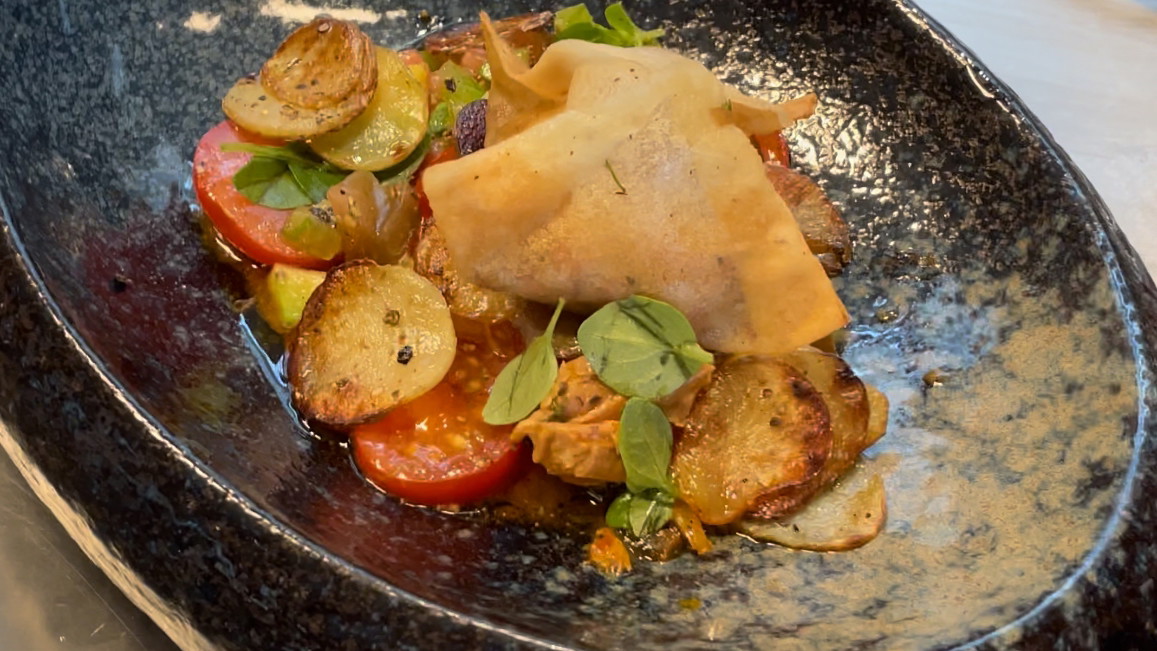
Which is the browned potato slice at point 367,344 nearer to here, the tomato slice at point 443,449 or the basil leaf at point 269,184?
the tomato slice at point 443,449

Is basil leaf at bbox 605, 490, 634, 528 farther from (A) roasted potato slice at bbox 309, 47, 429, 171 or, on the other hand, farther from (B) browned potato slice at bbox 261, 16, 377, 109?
(B) browned potato slice at bbox 261, 16, 377, 109

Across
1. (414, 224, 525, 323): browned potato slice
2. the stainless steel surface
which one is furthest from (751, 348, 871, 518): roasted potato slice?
the stainless steel surface

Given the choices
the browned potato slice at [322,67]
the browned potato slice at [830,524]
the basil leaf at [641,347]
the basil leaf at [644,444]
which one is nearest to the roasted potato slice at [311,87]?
the browned potato slice at [322,67]

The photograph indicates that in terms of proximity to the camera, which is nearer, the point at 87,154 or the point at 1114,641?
the point at 1114,641

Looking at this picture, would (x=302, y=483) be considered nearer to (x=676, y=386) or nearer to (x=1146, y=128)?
(x=676, y=386)

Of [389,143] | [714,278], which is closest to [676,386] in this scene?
[714,278]

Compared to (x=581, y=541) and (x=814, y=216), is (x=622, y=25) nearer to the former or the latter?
(x=814, y=216)
